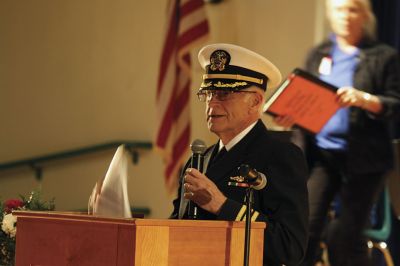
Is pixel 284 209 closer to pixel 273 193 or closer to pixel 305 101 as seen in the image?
pixel 273 193

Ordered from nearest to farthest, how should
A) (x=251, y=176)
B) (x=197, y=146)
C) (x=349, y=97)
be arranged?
(x=251, y=176) < (x=197, y=146) < (x=349, y=97)

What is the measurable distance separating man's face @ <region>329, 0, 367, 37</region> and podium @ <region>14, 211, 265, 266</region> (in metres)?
2.44

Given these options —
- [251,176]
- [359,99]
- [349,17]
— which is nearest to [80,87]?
[349,17]

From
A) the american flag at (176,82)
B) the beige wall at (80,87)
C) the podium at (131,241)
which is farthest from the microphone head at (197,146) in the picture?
the beige wall at (80,87)

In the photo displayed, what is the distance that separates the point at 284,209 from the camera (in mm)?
3133

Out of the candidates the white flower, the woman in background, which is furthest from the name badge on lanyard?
the white flower

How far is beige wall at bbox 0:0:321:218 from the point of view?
7.88 m

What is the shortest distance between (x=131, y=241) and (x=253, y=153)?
2.99 ft

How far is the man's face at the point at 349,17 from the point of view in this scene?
5004mm

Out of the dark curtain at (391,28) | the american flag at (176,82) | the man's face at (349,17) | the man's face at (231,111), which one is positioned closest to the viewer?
the man's face at (231,111)

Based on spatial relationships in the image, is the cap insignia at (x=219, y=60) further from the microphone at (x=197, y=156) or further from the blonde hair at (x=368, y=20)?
the blonde hair at (x=368, y=20)

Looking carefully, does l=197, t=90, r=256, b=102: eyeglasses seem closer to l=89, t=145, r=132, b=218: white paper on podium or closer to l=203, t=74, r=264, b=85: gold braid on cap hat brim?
l=203, t=74, r=264, b=85: gold braid on cap hat brim

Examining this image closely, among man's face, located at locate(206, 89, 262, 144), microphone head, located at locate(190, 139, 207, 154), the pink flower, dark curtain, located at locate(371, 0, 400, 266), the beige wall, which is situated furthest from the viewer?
the beige wall

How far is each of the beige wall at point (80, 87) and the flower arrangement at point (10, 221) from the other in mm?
3835
